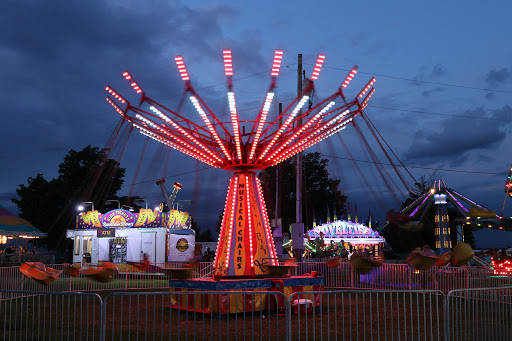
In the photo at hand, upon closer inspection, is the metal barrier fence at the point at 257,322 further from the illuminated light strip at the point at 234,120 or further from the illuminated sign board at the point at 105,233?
the illuminated sign board at the point at 105,233

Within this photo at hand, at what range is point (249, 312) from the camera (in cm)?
1197

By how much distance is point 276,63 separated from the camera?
982 centimetres

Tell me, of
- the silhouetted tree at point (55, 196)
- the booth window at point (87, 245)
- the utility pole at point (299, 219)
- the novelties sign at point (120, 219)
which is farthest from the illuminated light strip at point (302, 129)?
the silhouetted tree at point (55, 196)

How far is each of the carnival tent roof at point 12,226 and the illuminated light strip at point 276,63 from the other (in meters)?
→ 23.9

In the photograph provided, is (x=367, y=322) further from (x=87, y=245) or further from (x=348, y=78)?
(x=87, y=245)

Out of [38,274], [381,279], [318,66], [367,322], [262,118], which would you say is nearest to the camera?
[38,274]

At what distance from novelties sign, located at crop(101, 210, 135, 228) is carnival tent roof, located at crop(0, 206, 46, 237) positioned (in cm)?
579

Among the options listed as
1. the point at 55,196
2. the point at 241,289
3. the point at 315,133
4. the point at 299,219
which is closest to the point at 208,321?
the point at 241,289

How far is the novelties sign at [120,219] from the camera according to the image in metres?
27.7

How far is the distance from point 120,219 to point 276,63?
20173mm

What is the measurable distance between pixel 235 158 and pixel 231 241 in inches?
82.3

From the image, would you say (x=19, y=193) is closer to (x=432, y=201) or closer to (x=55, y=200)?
(x=55, y=200)

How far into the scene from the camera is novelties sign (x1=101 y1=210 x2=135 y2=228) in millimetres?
27688

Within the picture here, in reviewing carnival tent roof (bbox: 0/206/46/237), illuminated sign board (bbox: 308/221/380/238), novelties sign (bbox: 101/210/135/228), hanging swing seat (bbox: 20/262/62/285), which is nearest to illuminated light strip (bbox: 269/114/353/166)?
hanging swing seat (bbox: 20/262/62/285)
